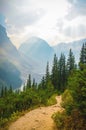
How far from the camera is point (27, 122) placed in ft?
66.0

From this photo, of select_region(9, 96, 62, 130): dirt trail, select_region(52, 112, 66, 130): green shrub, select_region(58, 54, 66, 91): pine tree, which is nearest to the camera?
select_region(52, 112, 66, 130): green shrub

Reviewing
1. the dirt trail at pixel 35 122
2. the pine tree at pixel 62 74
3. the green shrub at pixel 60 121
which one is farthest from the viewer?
A: the pine tree at pixel 62 74

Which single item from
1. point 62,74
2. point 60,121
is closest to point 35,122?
point 60,121

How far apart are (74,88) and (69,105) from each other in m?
1.16

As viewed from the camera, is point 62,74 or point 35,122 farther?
point 62,74

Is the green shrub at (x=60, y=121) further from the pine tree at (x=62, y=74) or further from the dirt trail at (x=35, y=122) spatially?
the pine tree at (x=62, y=74)

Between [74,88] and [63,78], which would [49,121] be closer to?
[74,88]

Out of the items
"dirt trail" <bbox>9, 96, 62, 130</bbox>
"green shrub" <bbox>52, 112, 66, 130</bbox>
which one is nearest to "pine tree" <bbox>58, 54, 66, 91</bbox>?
"dirt trail" <bbox>9, 96, 62, 130</bbox>

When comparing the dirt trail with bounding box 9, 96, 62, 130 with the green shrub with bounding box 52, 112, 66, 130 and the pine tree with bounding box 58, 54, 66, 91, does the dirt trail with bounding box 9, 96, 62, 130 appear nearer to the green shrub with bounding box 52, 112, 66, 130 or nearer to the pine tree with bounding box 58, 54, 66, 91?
the green shrub with bounding box 52, 112, 66, 130

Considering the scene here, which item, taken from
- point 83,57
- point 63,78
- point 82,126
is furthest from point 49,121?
point 63,78

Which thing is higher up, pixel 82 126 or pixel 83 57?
pixel 83 57

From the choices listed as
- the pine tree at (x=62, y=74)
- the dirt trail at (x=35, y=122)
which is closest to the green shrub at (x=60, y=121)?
the dirt trail at (x=35, y=122)

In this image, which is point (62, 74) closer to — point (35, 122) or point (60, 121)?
point (35, 122)

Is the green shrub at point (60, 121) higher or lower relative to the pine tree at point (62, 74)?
lower
